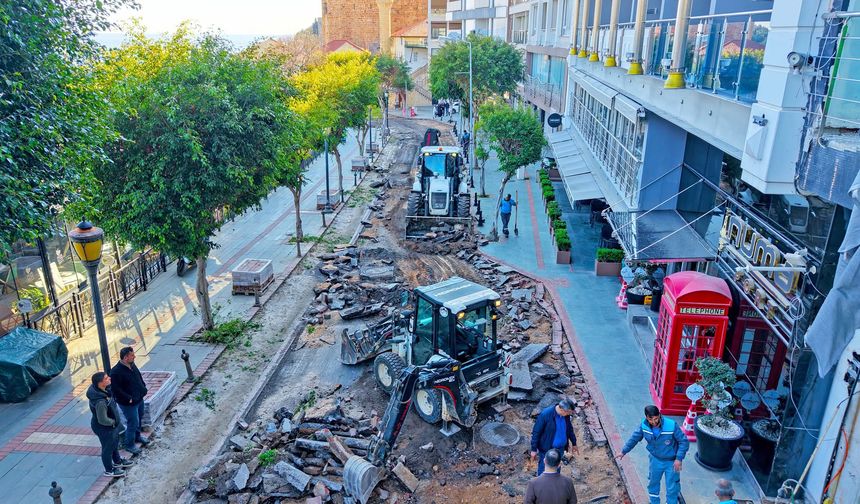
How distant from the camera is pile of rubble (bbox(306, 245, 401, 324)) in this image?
1405 cm

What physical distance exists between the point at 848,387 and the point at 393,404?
5718mm

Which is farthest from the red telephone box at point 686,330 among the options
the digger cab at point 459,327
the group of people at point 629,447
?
the digger cab at point 459,327

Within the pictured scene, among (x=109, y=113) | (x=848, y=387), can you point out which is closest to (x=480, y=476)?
(x=848, y=387)

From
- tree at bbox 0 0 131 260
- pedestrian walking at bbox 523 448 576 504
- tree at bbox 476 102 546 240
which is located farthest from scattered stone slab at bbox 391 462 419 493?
tree at bbox 476 102 546 240

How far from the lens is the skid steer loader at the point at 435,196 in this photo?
20.8 m

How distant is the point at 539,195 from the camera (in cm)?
2564

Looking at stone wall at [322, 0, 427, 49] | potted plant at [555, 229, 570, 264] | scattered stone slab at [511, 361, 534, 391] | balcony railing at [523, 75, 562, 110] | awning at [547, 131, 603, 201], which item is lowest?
scattered stone slab at [511, 361, 534, 391]

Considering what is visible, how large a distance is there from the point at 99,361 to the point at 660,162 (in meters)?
12.4

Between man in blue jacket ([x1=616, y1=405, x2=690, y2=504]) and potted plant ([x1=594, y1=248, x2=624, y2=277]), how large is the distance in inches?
351

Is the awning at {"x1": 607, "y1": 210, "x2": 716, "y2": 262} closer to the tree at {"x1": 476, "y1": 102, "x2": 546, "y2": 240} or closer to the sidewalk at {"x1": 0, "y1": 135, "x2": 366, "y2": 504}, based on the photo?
the tree at {"x1": 476, "y1": 102, "x2": 546, "y2": 240}

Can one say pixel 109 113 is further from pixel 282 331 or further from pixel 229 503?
pixel 229 503

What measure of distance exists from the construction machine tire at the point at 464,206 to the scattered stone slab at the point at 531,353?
10.1 meters

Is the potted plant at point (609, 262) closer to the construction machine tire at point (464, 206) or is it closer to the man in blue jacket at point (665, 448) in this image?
the construction machine tire at point (464, 206)

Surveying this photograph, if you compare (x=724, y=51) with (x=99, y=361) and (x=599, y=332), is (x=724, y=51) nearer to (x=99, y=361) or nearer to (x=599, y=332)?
(x=599, y=332)
